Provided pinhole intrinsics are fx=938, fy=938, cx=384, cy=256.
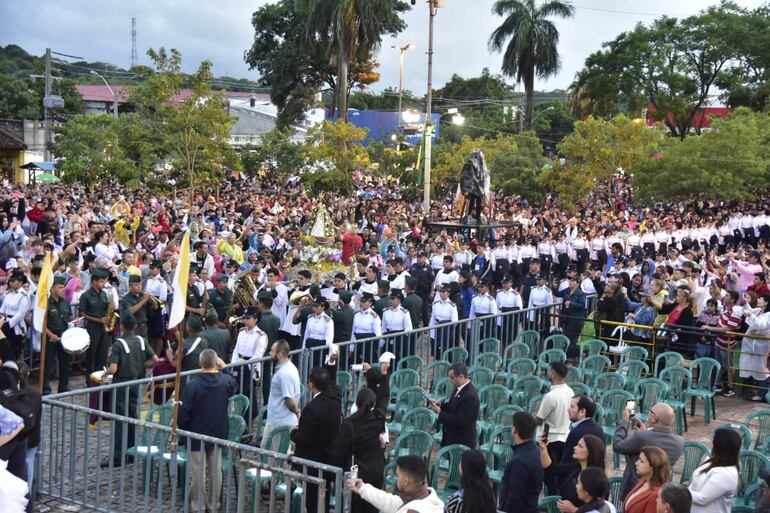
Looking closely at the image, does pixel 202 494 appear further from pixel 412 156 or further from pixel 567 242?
pixel 412 156

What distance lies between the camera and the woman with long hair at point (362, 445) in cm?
773

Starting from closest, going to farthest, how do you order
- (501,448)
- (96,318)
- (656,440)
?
1. (656,440)
2. (501,448)
3. (96,318)

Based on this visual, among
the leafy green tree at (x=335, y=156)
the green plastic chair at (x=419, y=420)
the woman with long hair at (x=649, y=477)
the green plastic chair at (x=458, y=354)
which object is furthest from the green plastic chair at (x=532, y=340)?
the leafy green tree at (x=335, y=156)

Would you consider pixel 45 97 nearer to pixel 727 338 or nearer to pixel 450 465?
pixel 727 338

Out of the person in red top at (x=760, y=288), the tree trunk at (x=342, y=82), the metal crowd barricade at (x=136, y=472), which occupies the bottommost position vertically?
the metal crowd barricade at (x=136, y=472)

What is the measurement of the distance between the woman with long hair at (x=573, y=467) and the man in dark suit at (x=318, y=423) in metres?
1.82

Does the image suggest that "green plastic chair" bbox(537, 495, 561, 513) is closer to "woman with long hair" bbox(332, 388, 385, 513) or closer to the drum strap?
"woman with long hair" bbox(332, 388, 385, 513)

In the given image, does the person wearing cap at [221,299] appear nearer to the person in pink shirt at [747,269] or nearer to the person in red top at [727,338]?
the person in red top at [727,338]

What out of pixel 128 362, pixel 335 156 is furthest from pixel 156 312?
pixel 335 156

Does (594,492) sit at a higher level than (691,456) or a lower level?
higher

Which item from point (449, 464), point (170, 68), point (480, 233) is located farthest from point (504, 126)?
point (449, 464)

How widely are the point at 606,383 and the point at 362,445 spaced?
520 cm

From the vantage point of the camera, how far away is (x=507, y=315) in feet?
49.1

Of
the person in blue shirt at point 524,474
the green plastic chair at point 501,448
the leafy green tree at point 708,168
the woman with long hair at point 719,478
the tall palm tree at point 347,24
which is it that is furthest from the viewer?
the tall palm tree at point 347,24
